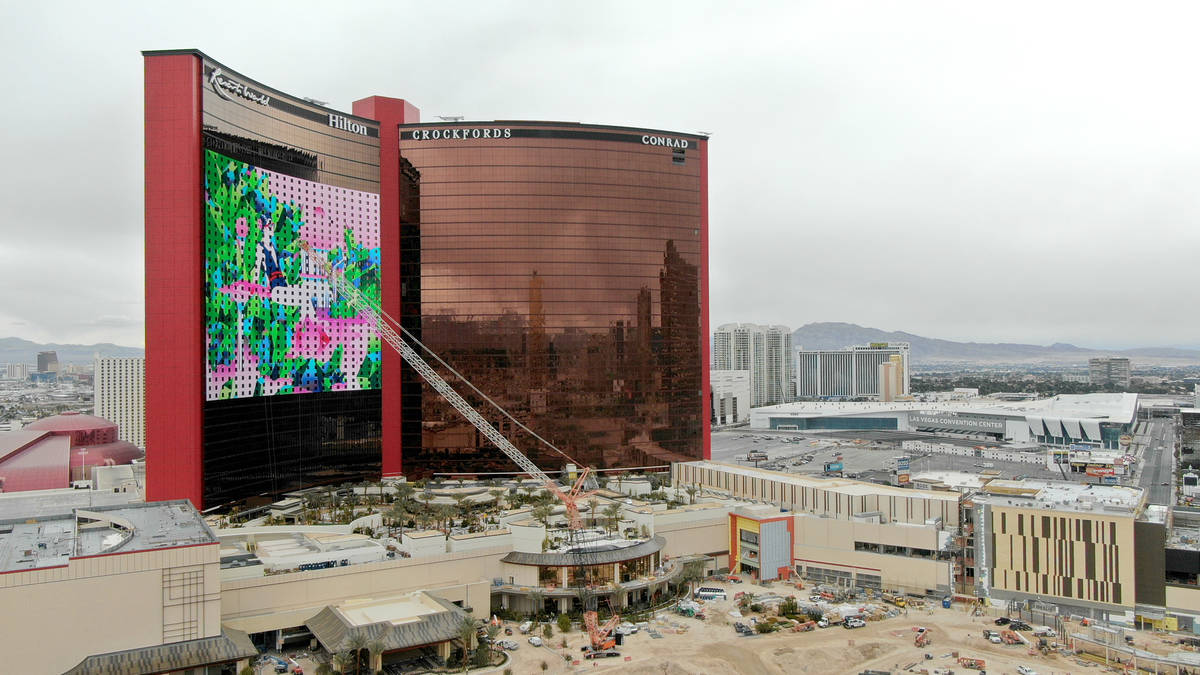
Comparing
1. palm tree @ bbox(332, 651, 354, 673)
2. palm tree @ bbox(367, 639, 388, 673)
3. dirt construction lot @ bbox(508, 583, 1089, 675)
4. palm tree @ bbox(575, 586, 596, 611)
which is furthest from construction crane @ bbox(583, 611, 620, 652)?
palm tree @ bbox(332, 651, 354, 673)

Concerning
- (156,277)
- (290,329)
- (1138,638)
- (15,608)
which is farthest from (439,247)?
(1138,638)

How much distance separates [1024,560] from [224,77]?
334 feet

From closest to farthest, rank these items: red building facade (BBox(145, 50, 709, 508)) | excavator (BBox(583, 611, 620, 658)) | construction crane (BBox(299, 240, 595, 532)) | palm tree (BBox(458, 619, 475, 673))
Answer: palm tree (BBox(458, 619, 475, 673))
excavator (BBox(583, 611, 620, 658))
red building facade (BBox(145, 50, 709, 508))
construction crane (BBox(299, 240, 595, 532))

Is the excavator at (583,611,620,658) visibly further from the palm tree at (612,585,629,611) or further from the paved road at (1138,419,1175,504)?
the paved road at (1138,419,1175,504)

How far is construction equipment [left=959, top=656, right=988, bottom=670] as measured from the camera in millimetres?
66938

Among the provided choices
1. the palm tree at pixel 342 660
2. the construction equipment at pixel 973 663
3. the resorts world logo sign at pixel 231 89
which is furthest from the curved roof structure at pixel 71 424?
the construction equipment at pixel 973 663

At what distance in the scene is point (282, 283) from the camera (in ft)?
357

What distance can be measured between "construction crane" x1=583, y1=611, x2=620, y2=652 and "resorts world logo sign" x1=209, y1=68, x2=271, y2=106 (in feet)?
236

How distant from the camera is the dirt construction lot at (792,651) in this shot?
66875mm

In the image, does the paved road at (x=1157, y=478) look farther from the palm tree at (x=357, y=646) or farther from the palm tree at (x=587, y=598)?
the palm tree at (x=357, y=646)

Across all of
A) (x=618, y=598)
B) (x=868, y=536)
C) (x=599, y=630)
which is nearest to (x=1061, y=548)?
(x=868, y=536)

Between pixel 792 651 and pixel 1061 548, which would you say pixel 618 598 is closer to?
pixel 792 651

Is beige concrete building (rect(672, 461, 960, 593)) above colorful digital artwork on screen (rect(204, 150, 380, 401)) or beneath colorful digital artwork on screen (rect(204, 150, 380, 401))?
beneath

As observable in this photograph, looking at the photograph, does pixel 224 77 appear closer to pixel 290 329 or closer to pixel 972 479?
pixel 290 329
